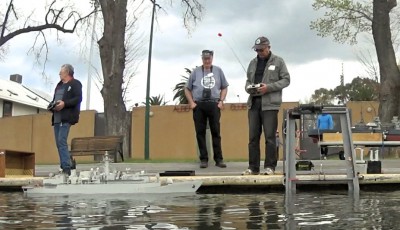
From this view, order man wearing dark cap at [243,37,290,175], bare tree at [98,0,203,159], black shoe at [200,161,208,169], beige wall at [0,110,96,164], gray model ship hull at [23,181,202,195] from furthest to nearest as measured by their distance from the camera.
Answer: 1. beige wall at [0,110,96,164]
2. bare tree at [98,0,203,159]
3. black shoe at [200,161,208,169]
4. man wearing dark cap at [243,37,290,175]
5. gray model ship hull at [23,181,202,195]

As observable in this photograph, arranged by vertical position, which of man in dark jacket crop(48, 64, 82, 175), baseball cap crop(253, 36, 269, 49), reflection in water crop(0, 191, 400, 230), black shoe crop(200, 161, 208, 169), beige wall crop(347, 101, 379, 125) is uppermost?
beige wall crop(347, 101, 379, 125)

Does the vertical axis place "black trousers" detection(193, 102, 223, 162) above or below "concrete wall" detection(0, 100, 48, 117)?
below

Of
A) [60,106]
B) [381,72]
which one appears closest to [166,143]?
[381,72]

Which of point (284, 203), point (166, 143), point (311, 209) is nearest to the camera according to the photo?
point (311, 209)

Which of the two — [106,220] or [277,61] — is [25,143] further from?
[106,220]

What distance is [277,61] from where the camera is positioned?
773 cm

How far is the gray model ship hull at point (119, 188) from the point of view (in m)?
6.73

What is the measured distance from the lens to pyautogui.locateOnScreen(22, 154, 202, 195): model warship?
6.74m

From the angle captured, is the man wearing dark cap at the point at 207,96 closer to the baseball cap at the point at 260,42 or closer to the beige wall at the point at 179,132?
the baseball cap at the point at 260,42

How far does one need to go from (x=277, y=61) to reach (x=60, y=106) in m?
3.36

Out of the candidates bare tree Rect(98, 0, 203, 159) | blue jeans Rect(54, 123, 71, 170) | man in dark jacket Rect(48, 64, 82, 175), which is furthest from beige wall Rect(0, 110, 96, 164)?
blue jeans Rect(54, 123, 71, 170)

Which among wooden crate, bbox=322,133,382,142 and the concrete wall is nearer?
wooden crate, bbox=322,133,382,142

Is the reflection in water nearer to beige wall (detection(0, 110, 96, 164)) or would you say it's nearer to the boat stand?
the boat stand

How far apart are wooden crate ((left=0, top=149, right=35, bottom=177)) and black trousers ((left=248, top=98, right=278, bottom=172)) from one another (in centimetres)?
383
